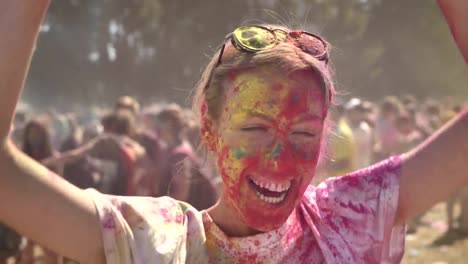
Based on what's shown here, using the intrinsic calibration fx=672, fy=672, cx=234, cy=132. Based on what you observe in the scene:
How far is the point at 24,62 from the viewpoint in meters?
1.42

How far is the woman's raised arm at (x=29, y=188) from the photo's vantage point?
1402 mm

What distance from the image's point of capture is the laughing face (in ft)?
5.58

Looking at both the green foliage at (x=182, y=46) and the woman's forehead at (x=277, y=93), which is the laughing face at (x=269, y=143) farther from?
the green foliage at (x=182, y=46)


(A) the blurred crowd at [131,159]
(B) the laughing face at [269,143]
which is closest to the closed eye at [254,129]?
(B) the laughing face at [269,143]

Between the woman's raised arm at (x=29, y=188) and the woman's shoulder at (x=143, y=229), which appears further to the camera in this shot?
the woman's shoulder at (x=143, y=229)

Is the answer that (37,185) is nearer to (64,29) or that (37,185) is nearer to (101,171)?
(101,171)

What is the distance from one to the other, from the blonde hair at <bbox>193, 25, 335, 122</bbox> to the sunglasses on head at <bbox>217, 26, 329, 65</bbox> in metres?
0.02

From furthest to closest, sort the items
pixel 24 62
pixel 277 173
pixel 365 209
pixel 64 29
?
pixel 64 29 < pixel 365 209 < pixel 277 173 < pixel 24 62

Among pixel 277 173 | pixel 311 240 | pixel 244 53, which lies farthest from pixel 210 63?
pixel 311 240

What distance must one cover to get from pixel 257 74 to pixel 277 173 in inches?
10.6

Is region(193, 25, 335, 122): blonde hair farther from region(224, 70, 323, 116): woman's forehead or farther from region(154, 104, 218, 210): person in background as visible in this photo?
region(154, 104, 218, 210): person in background

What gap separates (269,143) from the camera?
1.71 m

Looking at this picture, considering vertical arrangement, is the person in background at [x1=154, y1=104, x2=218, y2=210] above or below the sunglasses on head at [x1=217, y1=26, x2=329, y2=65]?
below

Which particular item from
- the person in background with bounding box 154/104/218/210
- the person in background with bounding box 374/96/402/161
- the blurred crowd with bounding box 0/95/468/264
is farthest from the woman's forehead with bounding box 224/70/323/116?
the person in background with bounding box 374/96/402/161
